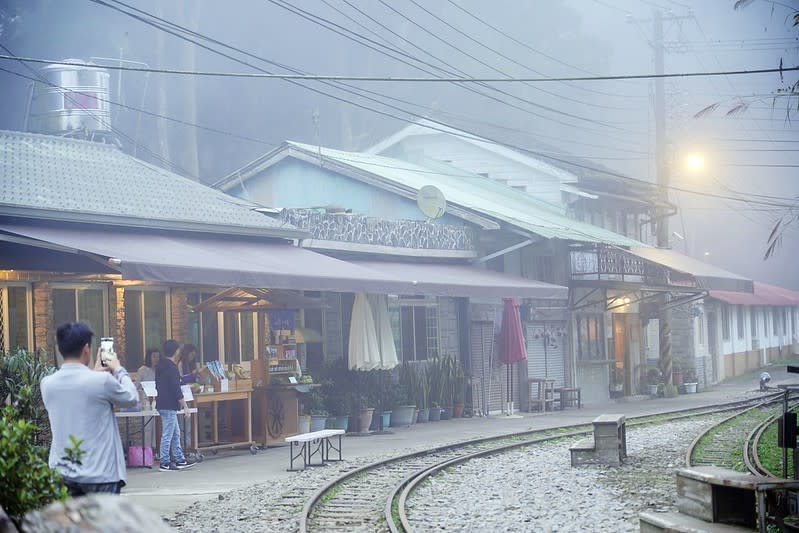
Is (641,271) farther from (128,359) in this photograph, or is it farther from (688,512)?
(688,512)

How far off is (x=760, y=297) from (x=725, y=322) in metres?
2.65

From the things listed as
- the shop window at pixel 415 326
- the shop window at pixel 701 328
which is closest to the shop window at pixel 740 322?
the shop window at pixel 701 328

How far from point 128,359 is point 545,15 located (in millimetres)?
51090

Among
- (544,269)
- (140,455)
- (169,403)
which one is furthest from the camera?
(544,269)

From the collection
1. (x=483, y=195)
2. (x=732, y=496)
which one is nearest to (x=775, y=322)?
(x=483, y=195)

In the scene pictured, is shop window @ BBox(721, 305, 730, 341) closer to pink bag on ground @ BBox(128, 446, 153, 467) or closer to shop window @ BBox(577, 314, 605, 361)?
shop window @ BBox(577, 314, 605, 361)

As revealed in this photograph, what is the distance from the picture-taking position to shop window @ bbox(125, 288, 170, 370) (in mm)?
17750

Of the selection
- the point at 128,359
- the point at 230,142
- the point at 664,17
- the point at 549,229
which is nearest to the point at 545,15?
the point at 230,142

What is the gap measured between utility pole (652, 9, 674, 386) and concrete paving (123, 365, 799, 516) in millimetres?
1868

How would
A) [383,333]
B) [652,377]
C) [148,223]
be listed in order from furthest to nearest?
[652,377] < [383,333] < [148,223]

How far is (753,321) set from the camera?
50938mm

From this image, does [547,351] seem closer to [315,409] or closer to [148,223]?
[315,409]

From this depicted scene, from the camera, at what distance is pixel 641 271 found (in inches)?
1278

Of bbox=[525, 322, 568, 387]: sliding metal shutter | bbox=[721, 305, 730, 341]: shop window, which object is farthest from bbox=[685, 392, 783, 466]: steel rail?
bbox=[721, 305, 730, 341]: shop window
